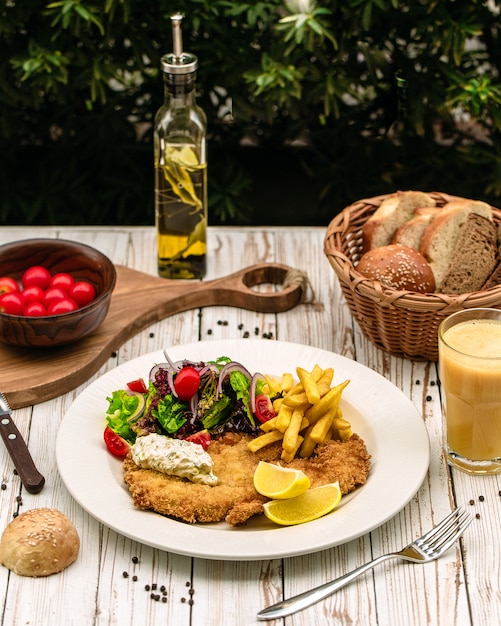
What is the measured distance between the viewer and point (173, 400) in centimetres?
270

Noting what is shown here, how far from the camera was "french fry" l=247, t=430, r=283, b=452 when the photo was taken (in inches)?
101

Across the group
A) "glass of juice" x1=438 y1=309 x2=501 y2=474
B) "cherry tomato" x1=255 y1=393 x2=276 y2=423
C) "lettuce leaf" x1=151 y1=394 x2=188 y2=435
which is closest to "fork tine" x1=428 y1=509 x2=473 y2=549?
"glass of juice" x1=438 y1=309 x2=501 y2=474

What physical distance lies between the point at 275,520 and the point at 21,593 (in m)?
0.63

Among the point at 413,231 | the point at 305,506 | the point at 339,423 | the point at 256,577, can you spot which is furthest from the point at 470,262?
the point at 256,577

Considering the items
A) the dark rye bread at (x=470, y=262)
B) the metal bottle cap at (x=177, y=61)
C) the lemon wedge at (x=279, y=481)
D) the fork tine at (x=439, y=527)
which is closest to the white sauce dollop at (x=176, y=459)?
the lemon wedge at (x=279, y=481)

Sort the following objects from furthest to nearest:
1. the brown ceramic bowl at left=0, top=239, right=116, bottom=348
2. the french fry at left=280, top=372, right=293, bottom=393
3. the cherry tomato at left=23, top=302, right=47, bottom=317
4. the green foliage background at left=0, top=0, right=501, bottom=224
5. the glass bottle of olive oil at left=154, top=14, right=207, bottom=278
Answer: the green foliage background at left=0, top=0, right=501, bottom=224 → the glass bottle of olive oil at left=154, top=14, right=207, bottom=278 → the cherry tomato at left=23, top=302, right=47, bottom=317 → the brown ceramic bowl at left=0, top=239, right=116, bottom=348 → the french fry at left=280, top=372, right=293, bottom=393

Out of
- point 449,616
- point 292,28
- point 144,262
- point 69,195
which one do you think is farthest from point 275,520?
point 69,195

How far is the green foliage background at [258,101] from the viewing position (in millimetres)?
4086

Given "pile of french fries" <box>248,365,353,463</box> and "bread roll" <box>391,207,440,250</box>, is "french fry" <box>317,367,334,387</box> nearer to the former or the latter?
"pile of french fries" <box>248,365,353,463</box>

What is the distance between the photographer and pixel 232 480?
2477 millimetres

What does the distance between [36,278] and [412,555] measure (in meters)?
1.61

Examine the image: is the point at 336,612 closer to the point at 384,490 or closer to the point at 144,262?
the point at 384,490

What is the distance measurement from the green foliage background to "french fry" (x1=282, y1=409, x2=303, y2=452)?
1892 mm

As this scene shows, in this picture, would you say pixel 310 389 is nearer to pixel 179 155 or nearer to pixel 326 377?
pixel 326 377
